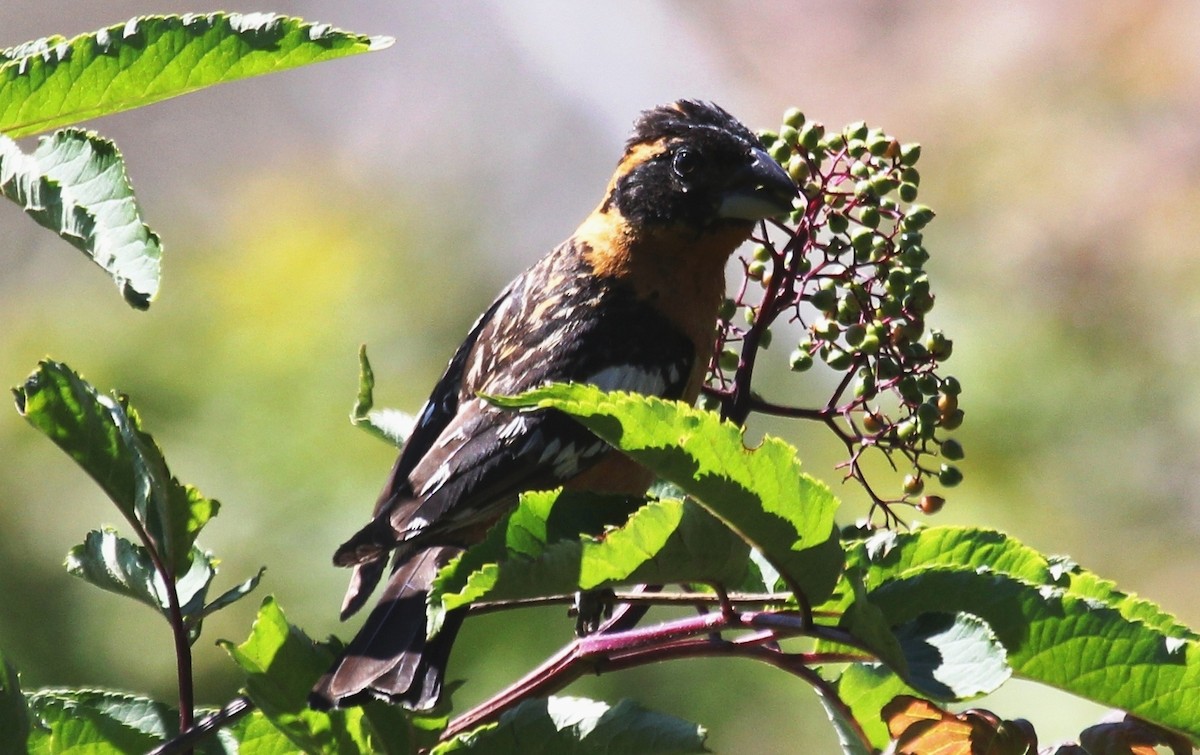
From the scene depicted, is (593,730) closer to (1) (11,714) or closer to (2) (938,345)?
(1) (11,714)

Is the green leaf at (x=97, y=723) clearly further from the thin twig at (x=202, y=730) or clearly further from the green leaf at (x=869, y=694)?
the green leaf at (x=869, y=694)

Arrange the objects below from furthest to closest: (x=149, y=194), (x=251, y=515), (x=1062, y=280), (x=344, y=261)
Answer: (x=1062, y=280) → (x=149, y=194) → (x=344, y=261) → (x=251, y=515)

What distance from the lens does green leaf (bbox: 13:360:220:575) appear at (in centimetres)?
156

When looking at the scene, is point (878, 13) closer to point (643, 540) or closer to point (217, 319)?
point (217, 319)

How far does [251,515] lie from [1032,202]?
7.66 m

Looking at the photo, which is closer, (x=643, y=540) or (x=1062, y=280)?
(x=643, y=540)

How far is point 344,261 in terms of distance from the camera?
19.8 ft

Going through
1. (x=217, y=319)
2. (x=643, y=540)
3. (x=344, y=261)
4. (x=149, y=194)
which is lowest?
(x=643, y=540)

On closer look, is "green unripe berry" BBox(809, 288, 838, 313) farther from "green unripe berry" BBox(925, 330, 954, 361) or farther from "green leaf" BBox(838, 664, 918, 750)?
"green leaf" BBox(838, 664, 918, 750)

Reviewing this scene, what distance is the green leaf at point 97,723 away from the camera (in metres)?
1.65

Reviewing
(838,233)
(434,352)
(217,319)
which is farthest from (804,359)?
(217,319)

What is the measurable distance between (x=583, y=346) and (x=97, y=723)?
1528 millimetres

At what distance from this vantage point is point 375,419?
2.38m

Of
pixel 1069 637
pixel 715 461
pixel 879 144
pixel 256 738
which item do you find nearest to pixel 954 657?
pixel 1069 637
